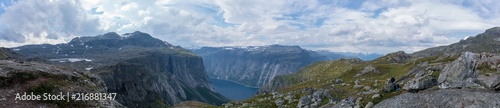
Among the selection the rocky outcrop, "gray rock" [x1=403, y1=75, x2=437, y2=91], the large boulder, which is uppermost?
the large boulder

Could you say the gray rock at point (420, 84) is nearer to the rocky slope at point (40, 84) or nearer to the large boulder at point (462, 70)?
the large boulder at point (462, 70)

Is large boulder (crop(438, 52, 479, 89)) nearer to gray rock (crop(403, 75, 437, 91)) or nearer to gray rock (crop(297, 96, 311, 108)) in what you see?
gray rock (crop(403, 75, 437, 91))

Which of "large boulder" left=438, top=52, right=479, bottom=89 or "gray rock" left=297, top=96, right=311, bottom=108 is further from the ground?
"large boulder" left=438, top=52, right=479, bottom=89

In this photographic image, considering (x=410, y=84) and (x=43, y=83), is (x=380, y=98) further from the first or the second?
(x=43, y=83)

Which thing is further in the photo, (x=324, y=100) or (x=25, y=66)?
(x=324, y=100)

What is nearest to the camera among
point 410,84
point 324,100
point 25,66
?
point 410,84

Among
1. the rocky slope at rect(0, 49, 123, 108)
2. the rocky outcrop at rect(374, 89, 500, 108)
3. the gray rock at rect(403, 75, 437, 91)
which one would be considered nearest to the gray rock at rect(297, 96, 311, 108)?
the gray rock at rect(403, 75, 437, 91)

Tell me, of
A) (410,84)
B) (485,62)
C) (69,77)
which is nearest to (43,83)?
(69,77)

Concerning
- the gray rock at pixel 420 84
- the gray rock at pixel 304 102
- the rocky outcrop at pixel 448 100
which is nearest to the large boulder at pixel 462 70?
the gray rock at pixel 420 84

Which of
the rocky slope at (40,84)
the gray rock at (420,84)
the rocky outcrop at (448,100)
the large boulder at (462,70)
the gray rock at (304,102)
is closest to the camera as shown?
the rocky outcrop at (448,100)
